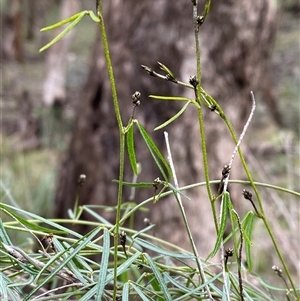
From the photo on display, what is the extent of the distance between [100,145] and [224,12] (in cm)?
47

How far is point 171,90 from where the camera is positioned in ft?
3.93

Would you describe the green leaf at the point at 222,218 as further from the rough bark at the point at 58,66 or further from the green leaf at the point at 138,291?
the rough bark at the point at 58,66

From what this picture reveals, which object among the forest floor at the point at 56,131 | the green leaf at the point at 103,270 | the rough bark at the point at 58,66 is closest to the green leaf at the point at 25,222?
the green leaf at the point at 103,270

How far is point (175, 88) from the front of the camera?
1197 millimetres

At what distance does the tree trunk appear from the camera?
1198mm

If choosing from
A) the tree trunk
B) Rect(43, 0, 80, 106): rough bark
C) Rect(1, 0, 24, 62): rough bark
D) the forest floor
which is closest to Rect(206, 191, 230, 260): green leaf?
the tree trunk

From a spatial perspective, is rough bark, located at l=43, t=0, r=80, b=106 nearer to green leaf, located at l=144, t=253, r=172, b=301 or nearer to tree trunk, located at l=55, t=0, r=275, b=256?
tree trunk, located at l=55, t=0, r=275, b=256

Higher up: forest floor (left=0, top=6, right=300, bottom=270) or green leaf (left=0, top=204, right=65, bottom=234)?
green leaf (left=0, top=204, right=65, bottom=234)

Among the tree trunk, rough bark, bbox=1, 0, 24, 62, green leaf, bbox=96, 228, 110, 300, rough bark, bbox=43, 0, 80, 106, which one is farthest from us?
rough bark, bbox=1, 0, 24, 62

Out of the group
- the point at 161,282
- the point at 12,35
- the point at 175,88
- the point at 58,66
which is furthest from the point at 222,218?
the point at 12,35

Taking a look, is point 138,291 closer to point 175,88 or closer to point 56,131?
point 175,88

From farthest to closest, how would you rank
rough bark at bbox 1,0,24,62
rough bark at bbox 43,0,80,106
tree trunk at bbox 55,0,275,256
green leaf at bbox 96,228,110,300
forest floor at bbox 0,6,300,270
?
1. rough bark at bbox 1,0,24,62
2. rough bark at bbox 43,0,80,106
3. forest floor at bbox 0,6,300,270
4. tree trunk at bbox 55,0,275,256
5. green leaf at bbox 96,228,110,300

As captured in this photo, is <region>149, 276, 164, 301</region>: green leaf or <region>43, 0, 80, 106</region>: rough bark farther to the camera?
<region>43, 0, 80, 106</region>: rough bark

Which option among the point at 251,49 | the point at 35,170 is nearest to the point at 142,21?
the point at 251,49
